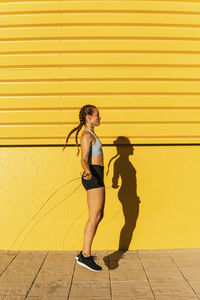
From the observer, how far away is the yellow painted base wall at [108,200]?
4.69 metres

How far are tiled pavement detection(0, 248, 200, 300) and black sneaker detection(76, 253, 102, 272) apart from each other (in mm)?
48

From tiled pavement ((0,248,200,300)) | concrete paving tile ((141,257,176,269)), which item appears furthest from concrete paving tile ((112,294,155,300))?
concrete paving tile ((141,257,176,269))

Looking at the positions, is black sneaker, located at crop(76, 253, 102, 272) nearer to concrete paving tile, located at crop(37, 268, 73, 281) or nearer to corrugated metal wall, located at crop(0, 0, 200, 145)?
concrete paving tile, located at crop(37, 268, 73, 281)

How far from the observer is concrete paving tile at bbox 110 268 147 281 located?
374 centimetres

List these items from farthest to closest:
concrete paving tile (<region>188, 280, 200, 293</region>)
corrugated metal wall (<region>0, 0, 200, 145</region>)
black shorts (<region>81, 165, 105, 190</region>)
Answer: corrugated metal wall (<region>0, 0, 200, 145</region>)
black shorts (<region>81, 165, 105, 190</region>)
concrete paving tile (<region>188, 280, 200, 293</region>)

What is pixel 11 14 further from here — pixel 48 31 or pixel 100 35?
pixel 100 35

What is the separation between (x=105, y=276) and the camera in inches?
150

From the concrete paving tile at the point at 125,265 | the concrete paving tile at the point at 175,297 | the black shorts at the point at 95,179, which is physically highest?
the black shorts at the point at 95,179

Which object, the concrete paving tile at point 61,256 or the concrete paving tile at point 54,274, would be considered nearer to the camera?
the concrete paving tile at point 54,274

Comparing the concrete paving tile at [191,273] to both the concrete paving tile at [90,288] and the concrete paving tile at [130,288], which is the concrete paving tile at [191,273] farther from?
the concrete paving tile at [90,288]

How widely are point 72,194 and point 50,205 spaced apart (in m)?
0.33

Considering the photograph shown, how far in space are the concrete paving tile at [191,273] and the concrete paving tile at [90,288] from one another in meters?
0.90

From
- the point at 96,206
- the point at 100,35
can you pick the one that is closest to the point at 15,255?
the point at 96,206

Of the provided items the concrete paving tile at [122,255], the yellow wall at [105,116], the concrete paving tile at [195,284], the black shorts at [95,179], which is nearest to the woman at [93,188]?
the black shorts at [95,179]
